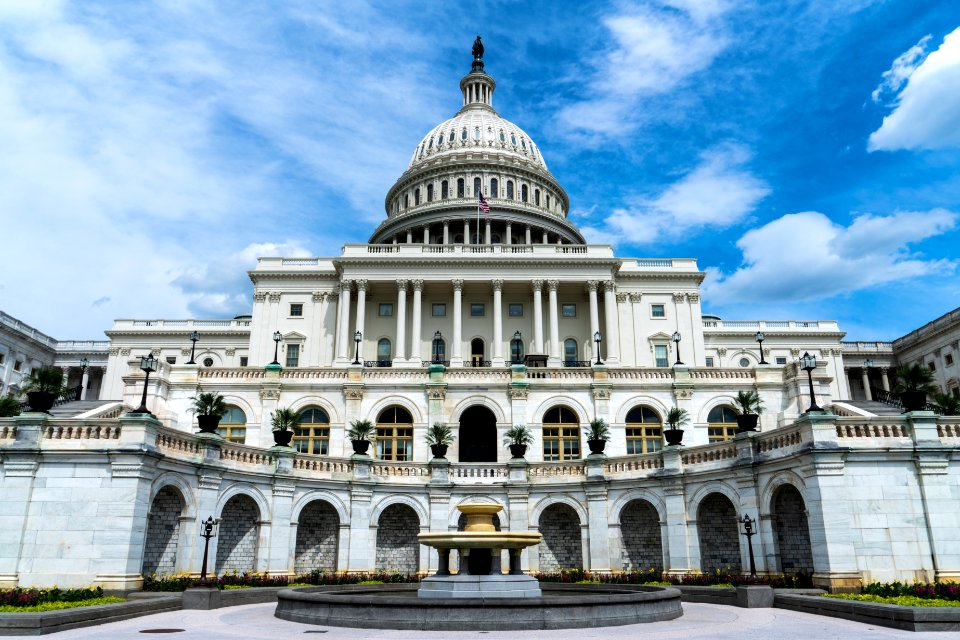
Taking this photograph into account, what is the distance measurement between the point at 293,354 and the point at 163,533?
53627 millimetres

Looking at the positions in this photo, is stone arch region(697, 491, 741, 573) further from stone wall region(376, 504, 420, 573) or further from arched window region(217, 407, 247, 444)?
arched window region(217, 407, 247, 444)

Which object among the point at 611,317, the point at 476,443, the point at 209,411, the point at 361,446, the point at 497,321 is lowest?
the point at 361,446

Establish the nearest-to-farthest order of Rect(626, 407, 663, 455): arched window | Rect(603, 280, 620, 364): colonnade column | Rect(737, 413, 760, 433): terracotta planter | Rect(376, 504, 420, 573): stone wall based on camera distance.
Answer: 1. Rect(737, 413, 760, 433): terracotta planter
2. Rect(376, 504, 420, 573): stone wall
3. Rect(626, 407, 663, 455): arched window
4. Rect(603, 280, 620, 364): colonnade column

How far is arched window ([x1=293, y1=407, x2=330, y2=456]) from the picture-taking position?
46.4m

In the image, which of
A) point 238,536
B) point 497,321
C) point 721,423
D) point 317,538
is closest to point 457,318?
point 497,321

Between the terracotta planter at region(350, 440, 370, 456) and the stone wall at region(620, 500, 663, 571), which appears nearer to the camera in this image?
the stone wall at region(620, 500, 663, 571)

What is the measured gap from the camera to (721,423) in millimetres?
46812

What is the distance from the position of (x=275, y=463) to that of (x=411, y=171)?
90267 millimetres

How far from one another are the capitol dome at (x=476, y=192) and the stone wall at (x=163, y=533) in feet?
243

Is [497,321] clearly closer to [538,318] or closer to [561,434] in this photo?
[538,318]

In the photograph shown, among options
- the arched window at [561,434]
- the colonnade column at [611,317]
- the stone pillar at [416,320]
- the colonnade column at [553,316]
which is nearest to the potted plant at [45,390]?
the arched window at [561,434]

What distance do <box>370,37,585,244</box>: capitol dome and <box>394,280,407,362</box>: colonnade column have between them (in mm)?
23852

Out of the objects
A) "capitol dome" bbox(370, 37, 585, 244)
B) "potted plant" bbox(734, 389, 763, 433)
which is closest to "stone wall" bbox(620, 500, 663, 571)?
"potted plant" bbox(734, 389, 763, 433)

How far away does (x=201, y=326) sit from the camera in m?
101
